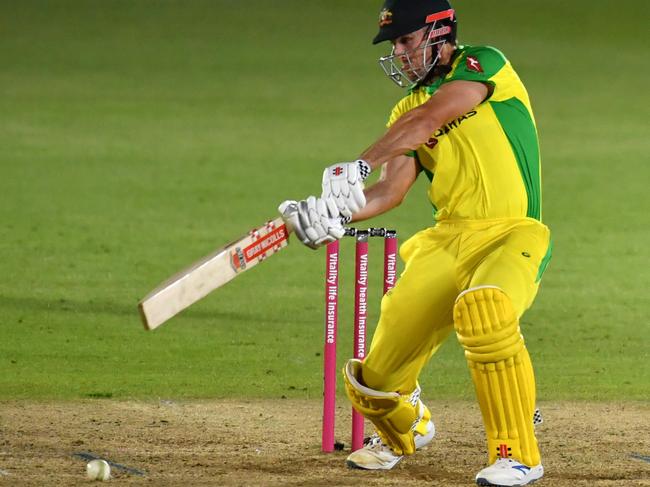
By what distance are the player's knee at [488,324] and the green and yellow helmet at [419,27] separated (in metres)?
1.02

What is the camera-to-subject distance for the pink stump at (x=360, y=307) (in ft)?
21.6

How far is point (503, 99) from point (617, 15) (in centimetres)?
2256

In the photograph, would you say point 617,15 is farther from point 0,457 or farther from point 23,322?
point 0,457

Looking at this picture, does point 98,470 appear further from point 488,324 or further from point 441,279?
point 488,324

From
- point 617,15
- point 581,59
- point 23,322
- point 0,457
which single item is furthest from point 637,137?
point 0,457

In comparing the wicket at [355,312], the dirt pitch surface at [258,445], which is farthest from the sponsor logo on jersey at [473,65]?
the dirt pitch surface at [258,445]

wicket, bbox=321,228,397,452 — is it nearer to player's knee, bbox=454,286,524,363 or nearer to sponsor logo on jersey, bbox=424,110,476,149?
sponsor logo on jersey, bbox=424,110,476,149

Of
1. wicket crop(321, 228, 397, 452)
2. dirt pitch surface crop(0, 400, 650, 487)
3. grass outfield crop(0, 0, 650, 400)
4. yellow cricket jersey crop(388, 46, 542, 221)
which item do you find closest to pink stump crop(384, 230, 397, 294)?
wicket crop(321, 228, 397, 452)

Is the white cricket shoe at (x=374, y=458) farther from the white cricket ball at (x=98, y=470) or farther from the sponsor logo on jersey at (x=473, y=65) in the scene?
the sponsor logo on jersey at (x=473, y=65)

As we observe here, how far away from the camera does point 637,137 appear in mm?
19312

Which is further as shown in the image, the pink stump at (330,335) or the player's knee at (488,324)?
the pink stump at (330,335)

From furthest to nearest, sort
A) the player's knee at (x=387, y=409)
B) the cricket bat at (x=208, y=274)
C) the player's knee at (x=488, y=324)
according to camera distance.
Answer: the player's knee at (x=387, y=409) → the player's knee at (x=488, y=324) → the cricket bat at (x=208, y=274)

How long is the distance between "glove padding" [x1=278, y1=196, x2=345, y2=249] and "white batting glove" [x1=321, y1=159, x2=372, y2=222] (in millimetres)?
34

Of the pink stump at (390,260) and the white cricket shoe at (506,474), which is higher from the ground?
the pink stump at (390,260)
